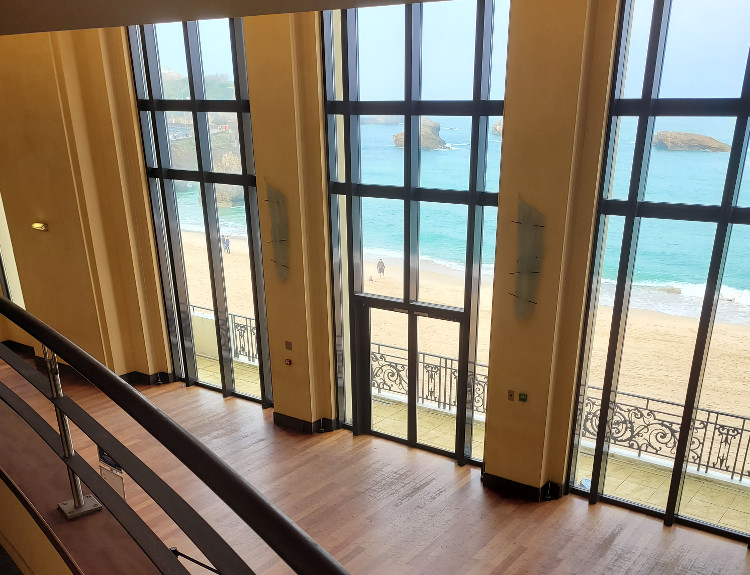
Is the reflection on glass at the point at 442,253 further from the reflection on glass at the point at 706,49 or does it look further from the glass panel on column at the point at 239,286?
the glass panel on column at the point at 239,286

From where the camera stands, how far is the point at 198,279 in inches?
362

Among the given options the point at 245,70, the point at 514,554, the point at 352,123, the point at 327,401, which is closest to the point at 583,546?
the point at 514,554

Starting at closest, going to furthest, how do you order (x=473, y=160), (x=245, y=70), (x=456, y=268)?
(x=473, y=160), (x=456, y=268), (x=245, y=70)

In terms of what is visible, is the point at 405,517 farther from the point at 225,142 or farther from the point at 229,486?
the point at 229,486

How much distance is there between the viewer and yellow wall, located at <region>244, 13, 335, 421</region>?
711 centimetres

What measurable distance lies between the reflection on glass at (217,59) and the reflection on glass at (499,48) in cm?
338

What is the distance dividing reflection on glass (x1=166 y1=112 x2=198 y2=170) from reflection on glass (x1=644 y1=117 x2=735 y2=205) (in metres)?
5.85

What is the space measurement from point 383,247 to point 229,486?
6.82 metres

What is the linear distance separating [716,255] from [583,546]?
10.1 feet

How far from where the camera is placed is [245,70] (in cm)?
770

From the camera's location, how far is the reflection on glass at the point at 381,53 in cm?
680

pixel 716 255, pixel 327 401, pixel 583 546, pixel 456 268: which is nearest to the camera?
pixel 716 255

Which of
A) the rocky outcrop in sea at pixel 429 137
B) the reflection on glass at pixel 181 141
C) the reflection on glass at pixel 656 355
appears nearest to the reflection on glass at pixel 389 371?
the rocky outcrop in sea at pixel 429 137

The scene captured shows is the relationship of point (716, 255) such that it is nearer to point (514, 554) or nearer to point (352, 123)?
point (514, 554)
